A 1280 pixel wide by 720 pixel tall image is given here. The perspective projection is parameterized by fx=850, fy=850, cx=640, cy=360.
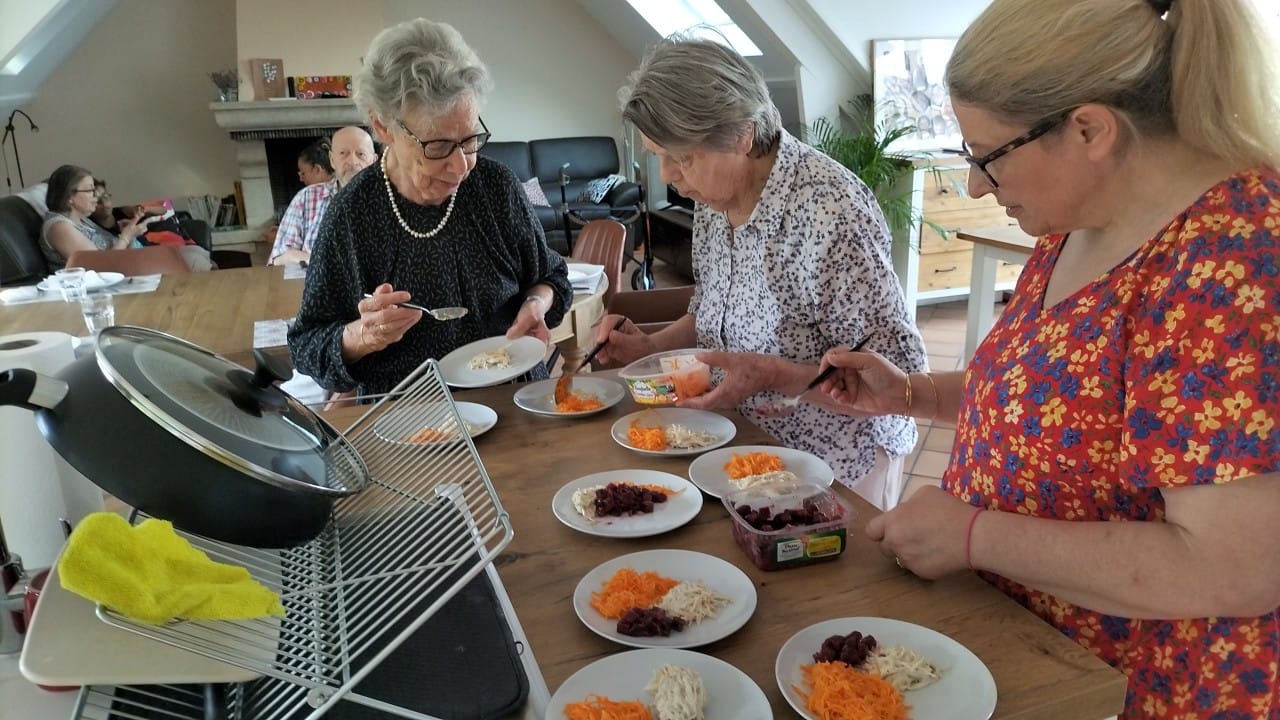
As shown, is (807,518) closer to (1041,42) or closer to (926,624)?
(926,624)

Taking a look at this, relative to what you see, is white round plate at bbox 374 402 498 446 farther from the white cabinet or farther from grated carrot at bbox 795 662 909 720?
the white cabinet

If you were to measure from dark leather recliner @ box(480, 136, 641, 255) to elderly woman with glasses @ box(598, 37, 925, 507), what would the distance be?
5.28m

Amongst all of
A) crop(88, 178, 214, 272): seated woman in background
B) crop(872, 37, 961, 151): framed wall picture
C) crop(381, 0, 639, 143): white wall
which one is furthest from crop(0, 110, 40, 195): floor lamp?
crop(872, 37, 961, 151): framed wall picture

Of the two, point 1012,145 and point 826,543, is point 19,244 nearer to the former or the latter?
point 826,543

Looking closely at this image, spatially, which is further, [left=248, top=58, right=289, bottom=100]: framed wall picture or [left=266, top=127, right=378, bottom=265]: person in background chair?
[left=248, top=58, right=289, bottom=100]: framed wall picture

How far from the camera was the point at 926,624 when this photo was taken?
86 cm

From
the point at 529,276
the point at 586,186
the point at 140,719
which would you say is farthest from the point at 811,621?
the point at 586,186

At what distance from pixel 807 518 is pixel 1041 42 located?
560mm

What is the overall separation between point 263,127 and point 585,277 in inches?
200

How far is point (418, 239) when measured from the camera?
1.81 meters

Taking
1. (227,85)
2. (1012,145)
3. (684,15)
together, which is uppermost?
(684,15)

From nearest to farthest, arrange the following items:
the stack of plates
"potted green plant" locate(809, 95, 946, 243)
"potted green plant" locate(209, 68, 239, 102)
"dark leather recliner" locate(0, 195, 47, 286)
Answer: the stack of plates < "dark leather recliner" locate(0, 195, 47, 286) < "potted green plant" locate(809, 95, 946, 243) < "potted green plant" locate(209, 68, 239, 102)

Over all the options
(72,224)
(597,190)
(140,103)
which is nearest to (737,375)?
(72,224)

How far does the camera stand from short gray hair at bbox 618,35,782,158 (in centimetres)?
144
